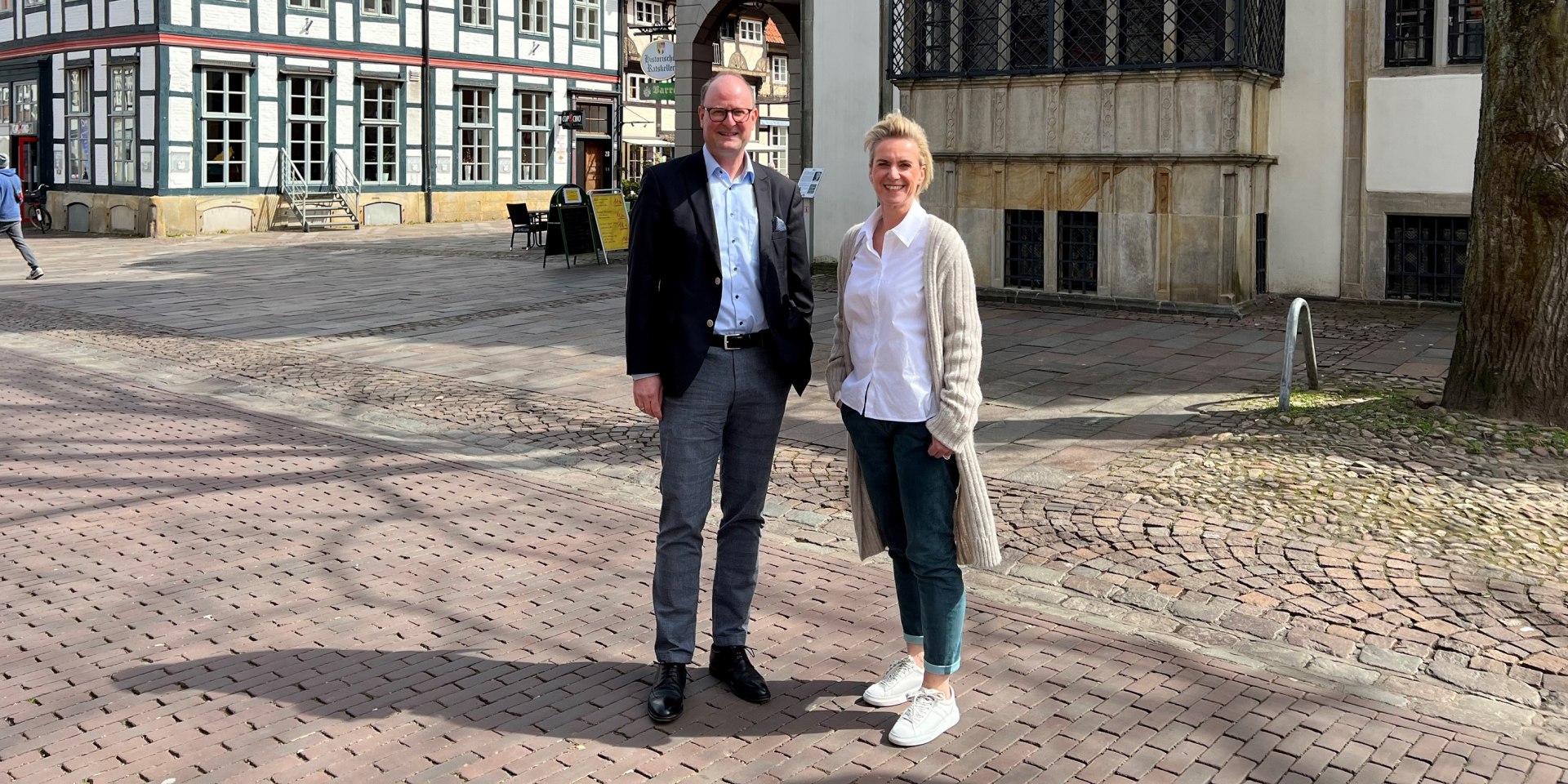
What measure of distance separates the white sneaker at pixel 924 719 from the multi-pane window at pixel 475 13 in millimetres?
37187

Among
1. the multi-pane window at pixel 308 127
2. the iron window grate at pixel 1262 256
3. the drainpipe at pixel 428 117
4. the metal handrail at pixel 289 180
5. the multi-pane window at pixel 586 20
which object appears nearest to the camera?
the iron window grate at pixel 1262 256

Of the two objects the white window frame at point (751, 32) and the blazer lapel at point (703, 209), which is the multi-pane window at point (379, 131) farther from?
the blazer lapel at point (703, 209)

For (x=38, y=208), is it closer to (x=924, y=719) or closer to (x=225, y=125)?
(x=225, y=125)

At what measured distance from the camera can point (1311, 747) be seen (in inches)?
168

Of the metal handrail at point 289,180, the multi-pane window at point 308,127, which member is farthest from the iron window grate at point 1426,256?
the multi-pane window at point 308,127

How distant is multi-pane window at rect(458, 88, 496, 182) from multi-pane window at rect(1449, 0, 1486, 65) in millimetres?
28568

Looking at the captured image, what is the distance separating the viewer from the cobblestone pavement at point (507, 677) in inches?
163

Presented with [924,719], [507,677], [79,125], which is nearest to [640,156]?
[79,125]

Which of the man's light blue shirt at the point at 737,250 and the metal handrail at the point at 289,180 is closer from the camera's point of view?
the man's light blue shirt at the point at 737,250

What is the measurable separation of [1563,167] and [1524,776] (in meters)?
5.62

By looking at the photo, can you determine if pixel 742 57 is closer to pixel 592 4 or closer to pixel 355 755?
pixel 592 4

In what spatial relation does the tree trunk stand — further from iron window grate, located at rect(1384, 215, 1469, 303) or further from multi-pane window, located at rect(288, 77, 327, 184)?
multi-pane window, located at rect(288, 77, 327, 184)

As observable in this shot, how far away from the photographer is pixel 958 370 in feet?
13.8

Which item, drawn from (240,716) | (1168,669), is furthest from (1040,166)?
(240,716)
